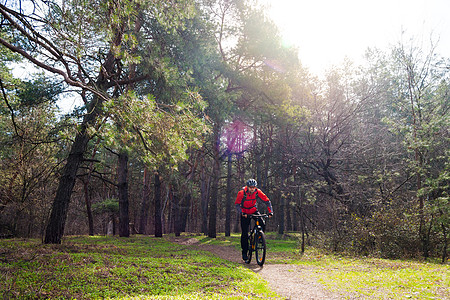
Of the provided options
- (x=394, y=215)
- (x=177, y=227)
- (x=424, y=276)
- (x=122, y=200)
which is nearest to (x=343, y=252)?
(x=394, y=215)

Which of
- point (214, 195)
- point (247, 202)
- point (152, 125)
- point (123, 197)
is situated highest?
point (152, 125)

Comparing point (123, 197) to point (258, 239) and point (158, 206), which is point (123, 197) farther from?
point (258, 239)

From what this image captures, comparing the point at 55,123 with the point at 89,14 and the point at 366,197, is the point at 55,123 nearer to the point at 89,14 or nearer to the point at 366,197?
the point at 89,14

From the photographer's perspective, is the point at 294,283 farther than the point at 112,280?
Yes

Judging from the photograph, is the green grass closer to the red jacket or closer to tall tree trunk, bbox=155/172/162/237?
the red jacket

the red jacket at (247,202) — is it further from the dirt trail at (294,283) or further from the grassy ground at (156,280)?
the grassy ground at (156,280)

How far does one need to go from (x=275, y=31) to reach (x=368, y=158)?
8573mm

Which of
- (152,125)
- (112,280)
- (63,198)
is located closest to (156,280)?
(112,280)

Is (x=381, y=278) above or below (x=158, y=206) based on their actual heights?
below

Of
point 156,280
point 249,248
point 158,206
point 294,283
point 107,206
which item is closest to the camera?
point 156,280

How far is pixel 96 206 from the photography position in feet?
60.0

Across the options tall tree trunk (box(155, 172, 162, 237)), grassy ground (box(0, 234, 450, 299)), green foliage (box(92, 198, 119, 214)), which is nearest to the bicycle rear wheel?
grassy ground (box(0, 234, 450, 299))

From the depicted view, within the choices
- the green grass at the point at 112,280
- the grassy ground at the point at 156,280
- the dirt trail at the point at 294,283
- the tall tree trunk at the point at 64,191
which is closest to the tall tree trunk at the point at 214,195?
the tall tree trunk at the point at 64,191

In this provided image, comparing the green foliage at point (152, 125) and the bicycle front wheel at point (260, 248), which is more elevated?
the green foliage at point (152, 125)
